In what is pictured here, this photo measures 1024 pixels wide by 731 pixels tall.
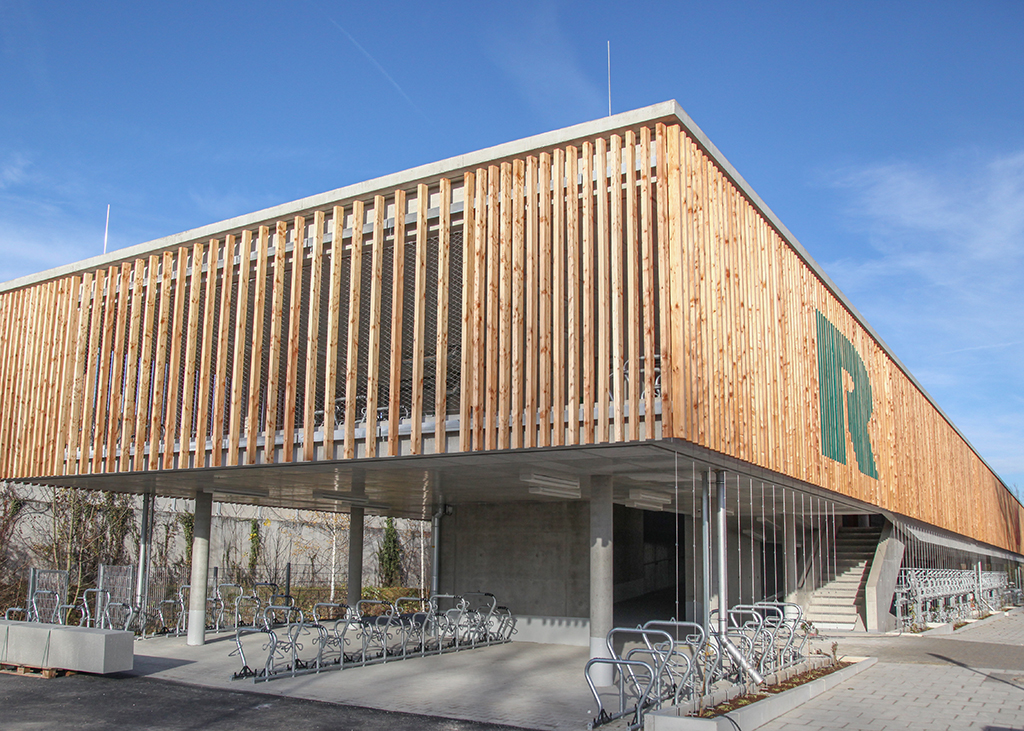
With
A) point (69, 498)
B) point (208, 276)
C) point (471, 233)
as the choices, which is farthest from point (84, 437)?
point (471, 233)

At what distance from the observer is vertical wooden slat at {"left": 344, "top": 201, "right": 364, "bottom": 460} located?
39.1ft

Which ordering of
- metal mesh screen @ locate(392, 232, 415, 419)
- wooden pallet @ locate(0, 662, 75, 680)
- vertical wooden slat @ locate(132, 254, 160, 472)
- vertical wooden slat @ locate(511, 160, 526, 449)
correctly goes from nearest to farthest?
1. vertical wooden slat @ locate(511, 160, 526, 449)
2. wooden pallet @ locate(0, 662, 75, 680)
3. metal mesh screen @ locate(392, 232, 415, 419)
4. vertical wooden slat @ locate(132, 254, 160, 472)

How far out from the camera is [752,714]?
824cm

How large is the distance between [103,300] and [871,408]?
51.5ft

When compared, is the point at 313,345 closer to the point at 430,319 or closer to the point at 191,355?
the point at 430,319

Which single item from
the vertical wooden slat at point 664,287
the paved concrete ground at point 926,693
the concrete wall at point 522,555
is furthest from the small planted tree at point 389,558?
the vertical wooden slat at point 664,287

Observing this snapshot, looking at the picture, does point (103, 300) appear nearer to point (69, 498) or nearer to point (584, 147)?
point (69, 498)

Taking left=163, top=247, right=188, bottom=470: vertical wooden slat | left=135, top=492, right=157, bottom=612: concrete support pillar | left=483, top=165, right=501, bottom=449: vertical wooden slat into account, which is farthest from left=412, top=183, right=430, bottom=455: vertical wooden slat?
left=135, top=492, right=157, bottom=612: concrete support pillar

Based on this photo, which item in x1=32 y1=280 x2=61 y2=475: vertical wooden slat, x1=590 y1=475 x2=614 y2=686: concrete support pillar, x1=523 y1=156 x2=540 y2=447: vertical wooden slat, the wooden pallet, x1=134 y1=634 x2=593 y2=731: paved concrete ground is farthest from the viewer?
x1=32 y1=280 x2=61 y2=475: vertical wooden slat

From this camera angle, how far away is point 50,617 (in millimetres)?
16719

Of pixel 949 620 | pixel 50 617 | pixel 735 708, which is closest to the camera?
pixel 735 708

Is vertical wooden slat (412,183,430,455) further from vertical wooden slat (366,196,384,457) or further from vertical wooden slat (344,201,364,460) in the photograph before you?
vertical wooden slat (344,201,364,460)

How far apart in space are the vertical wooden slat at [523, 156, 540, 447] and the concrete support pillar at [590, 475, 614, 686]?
7.10 feet

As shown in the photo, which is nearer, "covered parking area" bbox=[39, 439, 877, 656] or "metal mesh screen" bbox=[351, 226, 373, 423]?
"covered parking area" bbox=[39, 439, 877, 656]
